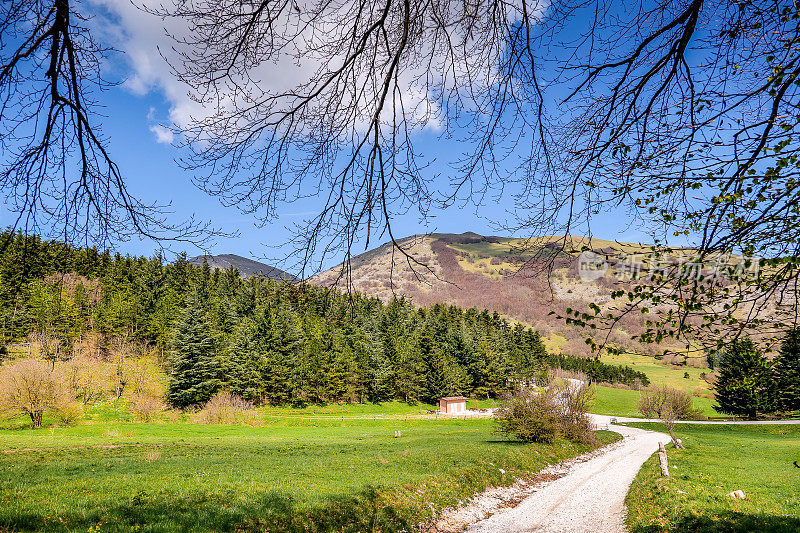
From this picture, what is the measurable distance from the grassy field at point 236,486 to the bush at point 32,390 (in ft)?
50.4

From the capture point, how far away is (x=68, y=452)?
1878cm

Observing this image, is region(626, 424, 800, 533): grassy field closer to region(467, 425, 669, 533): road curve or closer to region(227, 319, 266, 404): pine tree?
region(467, 425, 669, 533): road curve

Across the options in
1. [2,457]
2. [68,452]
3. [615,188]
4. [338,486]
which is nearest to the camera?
[615,188]

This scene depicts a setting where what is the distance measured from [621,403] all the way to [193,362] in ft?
239

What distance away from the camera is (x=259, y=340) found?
61.0 metres

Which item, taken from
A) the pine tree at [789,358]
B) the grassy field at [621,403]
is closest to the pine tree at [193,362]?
the grassy field at [621,403]

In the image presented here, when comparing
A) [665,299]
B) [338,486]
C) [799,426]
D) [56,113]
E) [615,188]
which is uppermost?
[56,113]

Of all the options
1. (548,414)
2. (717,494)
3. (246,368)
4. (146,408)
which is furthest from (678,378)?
(146,408)

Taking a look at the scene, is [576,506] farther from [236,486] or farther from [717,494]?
[236,486]

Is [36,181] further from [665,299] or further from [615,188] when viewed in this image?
[665,299]

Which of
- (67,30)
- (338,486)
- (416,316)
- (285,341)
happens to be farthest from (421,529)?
(416,316)

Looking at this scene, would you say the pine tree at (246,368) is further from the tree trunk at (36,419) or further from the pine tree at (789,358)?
the pine tree at (789,358)

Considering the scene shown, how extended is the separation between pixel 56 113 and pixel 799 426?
191ft

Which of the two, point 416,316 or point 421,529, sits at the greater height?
point 416,316
